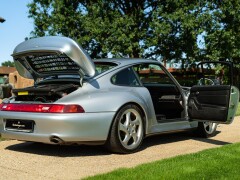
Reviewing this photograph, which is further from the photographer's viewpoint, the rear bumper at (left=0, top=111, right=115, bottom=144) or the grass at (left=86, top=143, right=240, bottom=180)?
the rear bumper at (left=0, top=111, right=115, bottom=144)

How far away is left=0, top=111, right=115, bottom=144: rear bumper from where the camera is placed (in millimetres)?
5238

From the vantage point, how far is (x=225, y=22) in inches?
851

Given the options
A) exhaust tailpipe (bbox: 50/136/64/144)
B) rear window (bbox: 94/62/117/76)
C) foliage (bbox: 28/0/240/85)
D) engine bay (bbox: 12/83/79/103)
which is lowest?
exhaust tailpipe (bbox: 50/136/64/144)

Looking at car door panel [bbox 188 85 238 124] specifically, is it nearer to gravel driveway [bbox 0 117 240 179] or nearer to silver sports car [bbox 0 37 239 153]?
silver sports car [bbox 0 37 239 153]

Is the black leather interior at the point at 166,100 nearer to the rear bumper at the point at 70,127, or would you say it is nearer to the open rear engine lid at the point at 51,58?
the rear bumper at the point at 70,127

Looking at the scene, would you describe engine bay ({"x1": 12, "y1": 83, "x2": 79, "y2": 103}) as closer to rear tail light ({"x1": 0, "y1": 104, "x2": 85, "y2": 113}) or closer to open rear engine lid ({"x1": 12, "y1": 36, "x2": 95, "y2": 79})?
rear tail light ({"x1": 0, "y1": 104, "x2": 85, "y2": 113})

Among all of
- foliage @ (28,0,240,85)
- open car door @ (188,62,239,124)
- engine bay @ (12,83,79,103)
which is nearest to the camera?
engine bay @ (12,83,79,103)

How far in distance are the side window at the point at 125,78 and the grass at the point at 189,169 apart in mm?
1409

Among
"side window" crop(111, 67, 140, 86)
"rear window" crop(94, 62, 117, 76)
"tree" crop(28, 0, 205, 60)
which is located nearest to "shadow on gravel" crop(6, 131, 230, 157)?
"side window" crop(111, 67, 140, 86)

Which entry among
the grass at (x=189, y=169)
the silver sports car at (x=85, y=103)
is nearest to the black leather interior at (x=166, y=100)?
the silver sports car at (x=85, y=103)

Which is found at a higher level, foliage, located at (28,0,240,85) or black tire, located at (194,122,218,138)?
foliage, located at (28,0,240,85)

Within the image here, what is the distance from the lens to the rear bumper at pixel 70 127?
17.2 ft

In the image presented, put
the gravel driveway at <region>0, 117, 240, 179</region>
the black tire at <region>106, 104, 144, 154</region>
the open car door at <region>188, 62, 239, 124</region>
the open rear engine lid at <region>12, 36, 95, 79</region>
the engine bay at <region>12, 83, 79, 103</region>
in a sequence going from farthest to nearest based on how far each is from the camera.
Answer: the open car door at <region>188, 62, 239, 124</region>
the black tire at <region>106, 104, 144, 154</region>
the engine bay at <region>12, 83, 79, 103</region>
the open rear engine lid at <region>12, 36, 95, 79</region>
the gravel driveway at <region>0, 117, 240, 179</region>

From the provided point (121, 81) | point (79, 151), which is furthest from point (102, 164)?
point (121, 81)
